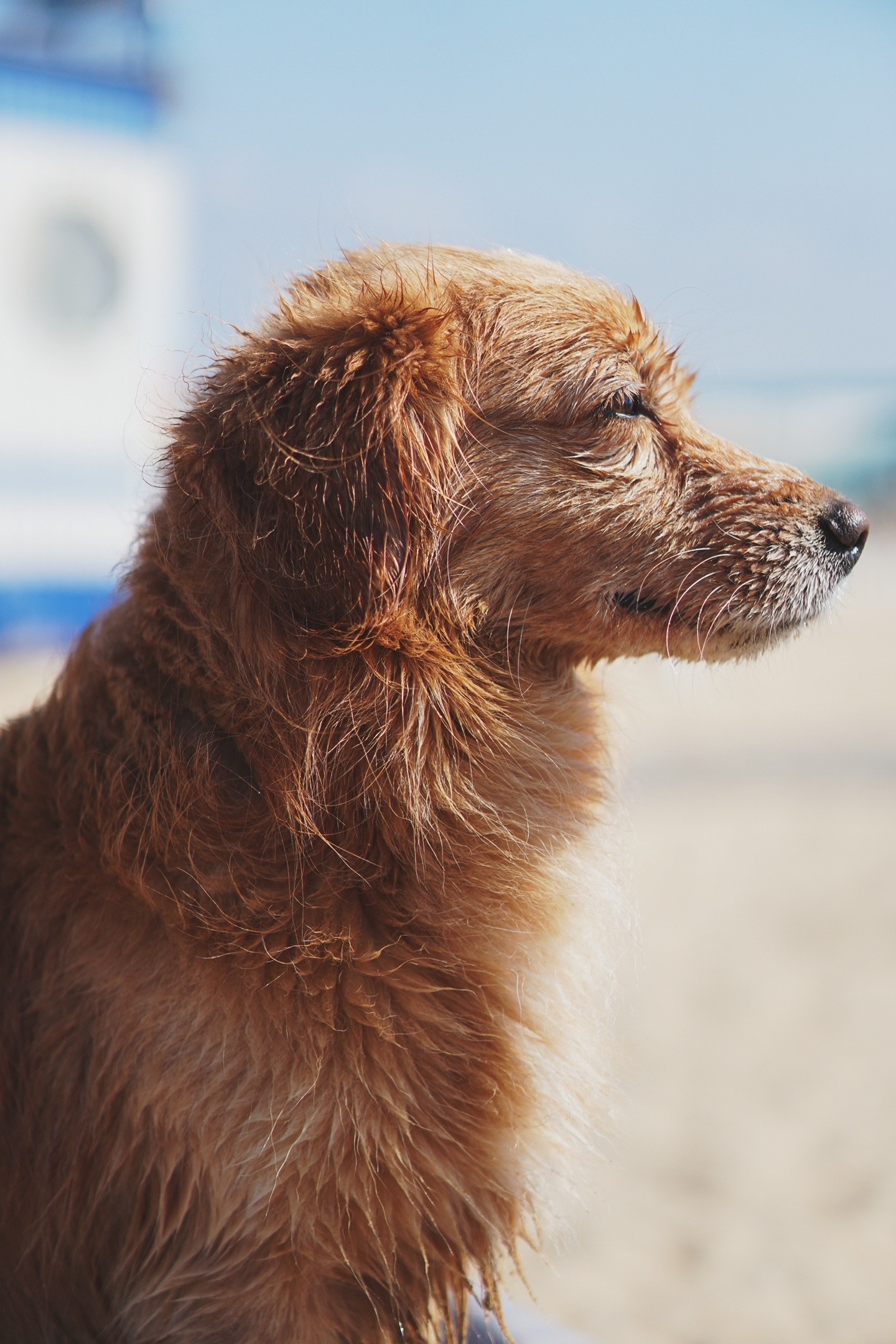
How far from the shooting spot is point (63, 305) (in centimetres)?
1372

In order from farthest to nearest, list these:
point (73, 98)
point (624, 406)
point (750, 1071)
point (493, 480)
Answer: point (73, 98), point (750, 1071), point (624, 406), point (493, 480)

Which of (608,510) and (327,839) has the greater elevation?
(608,510)

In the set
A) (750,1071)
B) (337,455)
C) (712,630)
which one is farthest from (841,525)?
(750,1071)

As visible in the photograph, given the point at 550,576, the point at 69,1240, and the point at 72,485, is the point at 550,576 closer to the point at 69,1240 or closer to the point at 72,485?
the point at 69,1240

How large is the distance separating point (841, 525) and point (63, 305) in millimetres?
13210

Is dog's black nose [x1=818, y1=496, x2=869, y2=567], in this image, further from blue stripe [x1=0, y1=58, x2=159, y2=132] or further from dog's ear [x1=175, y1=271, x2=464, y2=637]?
blue stripe [x1=0, y1=58, x2=159, y2=132]

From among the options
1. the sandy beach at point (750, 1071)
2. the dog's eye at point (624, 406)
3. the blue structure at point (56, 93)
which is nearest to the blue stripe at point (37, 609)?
the blue structure at point (56, 93)

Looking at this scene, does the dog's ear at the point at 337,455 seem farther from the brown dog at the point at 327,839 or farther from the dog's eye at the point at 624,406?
the dog's eye at the point at 624,406

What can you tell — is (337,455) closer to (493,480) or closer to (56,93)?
(493,480)

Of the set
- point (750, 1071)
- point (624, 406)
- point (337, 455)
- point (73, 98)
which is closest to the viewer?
point (337, 455)

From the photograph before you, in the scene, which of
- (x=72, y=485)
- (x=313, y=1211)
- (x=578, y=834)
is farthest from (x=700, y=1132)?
(x=72, y=485)

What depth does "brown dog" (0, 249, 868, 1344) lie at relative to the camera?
1760mm

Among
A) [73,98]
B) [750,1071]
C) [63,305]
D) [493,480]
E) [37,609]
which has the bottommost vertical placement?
[750,1071]

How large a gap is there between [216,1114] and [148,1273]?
0.30 meters
